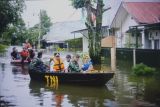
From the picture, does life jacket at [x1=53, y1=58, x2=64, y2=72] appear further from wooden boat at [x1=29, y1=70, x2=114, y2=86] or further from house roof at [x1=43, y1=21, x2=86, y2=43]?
house roof at [x1=43, y1=21, x2=86, y2=43]

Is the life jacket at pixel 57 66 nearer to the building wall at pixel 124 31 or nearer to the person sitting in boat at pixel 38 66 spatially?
the person sitting in boat at pixel 38 66

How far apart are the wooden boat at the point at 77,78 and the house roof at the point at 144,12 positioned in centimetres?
1445

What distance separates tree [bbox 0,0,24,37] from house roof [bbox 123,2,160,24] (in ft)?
26.2

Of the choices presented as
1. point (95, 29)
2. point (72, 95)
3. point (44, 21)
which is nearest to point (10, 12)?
point (95, 29)

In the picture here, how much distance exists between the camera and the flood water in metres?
14.6

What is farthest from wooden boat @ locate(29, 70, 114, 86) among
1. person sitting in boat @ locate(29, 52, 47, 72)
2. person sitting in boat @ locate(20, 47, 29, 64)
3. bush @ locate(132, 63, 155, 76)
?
person sitting in boat @ locate(20, 47, 29, 64)

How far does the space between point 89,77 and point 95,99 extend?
10.3 feet

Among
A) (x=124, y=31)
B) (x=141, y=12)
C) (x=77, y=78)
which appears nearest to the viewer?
(x=77, y=78)

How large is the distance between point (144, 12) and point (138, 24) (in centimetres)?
259

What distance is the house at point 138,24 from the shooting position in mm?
31938

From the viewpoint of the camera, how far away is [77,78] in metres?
19.1

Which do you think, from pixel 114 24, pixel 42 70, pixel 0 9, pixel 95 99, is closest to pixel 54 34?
pixel 114 24

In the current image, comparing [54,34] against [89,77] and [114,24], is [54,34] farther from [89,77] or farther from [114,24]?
[89,77]

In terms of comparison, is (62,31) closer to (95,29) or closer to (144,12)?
(144,12)
